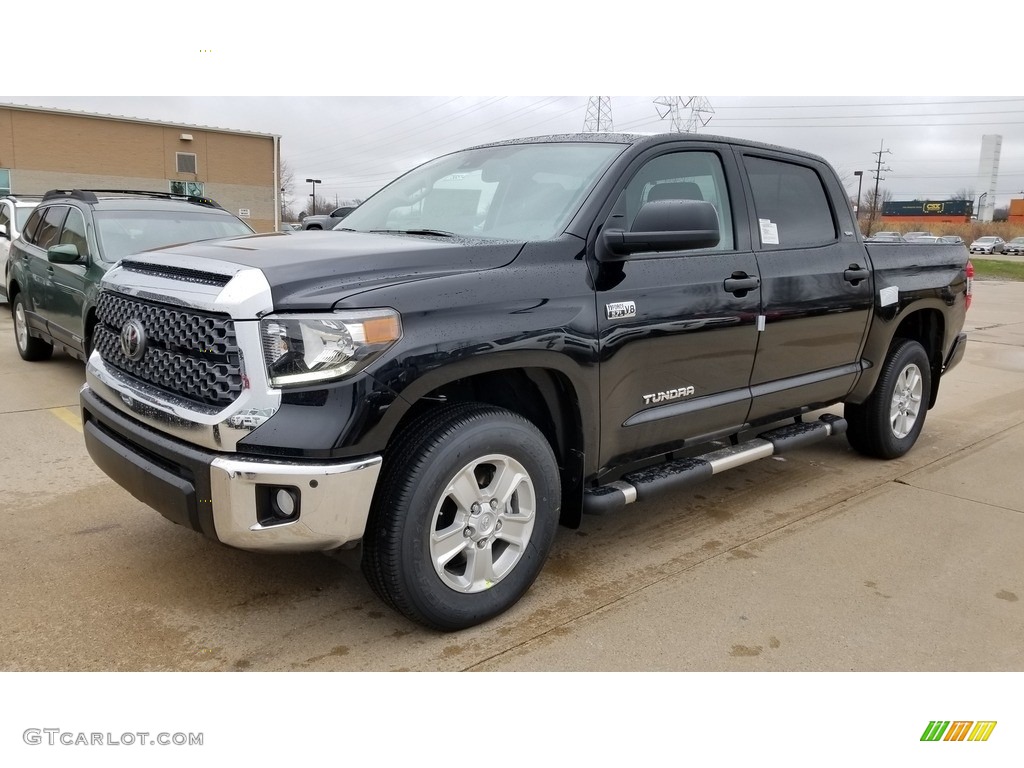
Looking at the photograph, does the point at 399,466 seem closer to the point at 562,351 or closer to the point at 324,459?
the point at 324,459

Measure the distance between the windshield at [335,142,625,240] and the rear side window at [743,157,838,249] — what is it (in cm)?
103

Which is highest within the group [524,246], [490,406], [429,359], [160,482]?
[524,246]

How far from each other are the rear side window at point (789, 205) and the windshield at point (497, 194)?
40.7 inches

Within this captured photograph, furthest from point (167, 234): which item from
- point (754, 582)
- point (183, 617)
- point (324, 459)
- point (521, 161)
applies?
point (754, 582)

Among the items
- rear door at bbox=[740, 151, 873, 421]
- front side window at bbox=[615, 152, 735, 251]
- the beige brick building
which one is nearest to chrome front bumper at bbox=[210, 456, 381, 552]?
front side window at bbox=[615, 152, 735, 251]

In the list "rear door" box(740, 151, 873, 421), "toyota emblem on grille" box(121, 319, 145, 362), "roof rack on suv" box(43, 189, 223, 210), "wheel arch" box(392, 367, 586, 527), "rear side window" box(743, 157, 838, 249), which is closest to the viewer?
"toyota emblem on grille" box(121, 319, 145, 362)

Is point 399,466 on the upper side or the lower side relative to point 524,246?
lower

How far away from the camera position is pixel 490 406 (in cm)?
299

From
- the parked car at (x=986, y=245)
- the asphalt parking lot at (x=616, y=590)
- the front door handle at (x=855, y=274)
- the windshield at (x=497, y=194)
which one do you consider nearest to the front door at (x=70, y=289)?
the asphalt parking lot at (x=616, y=590)

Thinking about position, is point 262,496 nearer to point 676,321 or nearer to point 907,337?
point 676,321

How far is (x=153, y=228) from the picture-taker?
6934mm

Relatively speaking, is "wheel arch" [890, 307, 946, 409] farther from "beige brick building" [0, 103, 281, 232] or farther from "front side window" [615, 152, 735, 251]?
"beige brick building" [0, 103, 281, 232]

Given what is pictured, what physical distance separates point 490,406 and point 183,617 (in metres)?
1.41

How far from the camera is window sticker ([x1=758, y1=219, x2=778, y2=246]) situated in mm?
4133
